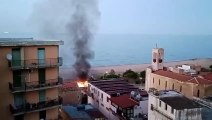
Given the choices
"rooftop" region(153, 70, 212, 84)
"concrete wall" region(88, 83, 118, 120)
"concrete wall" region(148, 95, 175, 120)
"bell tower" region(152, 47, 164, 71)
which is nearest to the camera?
"concrete wall" region(148, 95, 175, 120)

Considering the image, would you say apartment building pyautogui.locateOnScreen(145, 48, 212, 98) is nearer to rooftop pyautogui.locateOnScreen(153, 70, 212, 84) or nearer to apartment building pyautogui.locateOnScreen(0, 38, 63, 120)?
rooftop pyautogui.locateOnScreen(153, 70, 212, 84)

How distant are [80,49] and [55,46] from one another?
64.5 meters

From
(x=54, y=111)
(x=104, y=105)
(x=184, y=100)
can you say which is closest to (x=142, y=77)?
(x=104, y=105)

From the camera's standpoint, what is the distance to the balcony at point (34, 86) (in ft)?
68.1

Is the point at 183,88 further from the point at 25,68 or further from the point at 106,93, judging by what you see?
the point at 25,68

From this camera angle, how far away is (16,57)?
20938 millimetres

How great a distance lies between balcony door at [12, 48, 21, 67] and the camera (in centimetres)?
2077

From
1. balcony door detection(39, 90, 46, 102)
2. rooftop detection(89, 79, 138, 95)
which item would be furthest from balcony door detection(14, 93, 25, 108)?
rooftop detection(89, 79, 138, 95)

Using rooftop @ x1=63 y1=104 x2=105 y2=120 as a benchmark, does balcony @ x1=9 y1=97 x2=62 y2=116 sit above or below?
above

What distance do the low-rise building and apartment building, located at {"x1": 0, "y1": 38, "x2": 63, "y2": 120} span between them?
972 cm

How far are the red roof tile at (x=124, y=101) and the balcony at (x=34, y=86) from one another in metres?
12.4

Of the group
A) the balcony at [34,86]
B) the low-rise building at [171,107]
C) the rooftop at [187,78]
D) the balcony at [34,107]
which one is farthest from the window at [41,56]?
the rooftop at [187,78]

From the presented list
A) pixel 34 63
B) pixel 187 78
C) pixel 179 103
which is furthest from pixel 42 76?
pixel 187 78

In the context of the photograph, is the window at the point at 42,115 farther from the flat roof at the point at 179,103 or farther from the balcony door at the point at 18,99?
the flat roof at the point at 179,103
